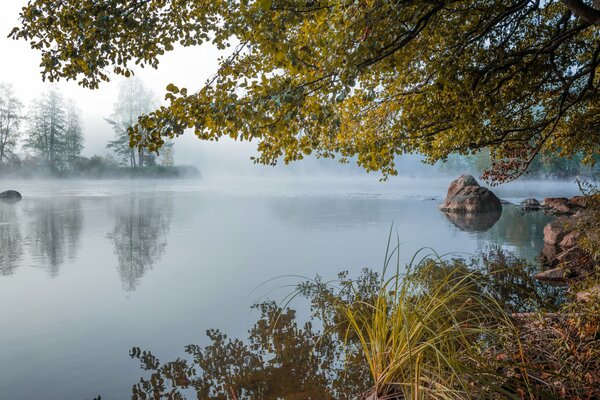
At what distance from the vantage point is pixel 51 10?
7.39m

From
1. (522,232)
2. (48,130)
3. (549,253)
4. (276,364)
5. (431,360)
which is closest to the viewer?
(431,360)

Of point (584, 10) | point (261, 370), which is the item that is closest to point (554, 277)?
point (584, 10)

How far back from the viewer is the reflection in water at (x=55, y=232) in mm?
13008

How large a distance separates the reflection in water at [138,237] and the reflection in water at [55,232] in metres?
1.48

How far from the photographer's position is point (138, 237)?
1680 cm

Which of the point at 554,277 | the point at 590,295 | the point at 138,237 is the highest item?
the point at 590,295

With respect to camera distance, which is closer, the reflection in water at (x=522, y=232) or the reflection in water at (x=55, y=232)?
the reflection in water at (x=55, y=232)

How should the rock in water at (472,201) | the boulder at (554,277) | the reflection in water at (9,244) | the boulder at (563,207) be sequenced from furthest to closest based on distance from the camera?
the rock in water at (472,201) → the boulder at (563,207) → the reflection in water at (9,244) → the boulder at (554,277)

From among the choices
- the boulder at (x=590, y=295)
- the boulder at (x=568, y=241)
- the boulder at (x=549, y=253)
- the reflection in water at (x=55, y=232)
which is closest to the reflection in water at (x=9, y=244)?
the reflection in water at (x=55, y=232)

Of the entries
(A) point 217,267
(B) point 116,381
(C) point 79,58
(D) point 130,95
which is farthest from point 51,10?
(D) point 130,95

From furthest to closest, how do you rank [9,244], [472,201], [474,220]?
[472,201]
[474,220]
[9,244]

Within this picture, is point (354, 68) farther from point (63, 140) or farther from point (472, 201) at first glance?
point (63, 140)

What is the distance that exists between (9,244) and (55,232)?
2726mm

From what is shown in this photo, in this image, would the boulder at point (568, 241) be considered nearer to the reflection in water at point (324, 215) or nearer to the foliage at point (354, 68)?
the foliage at point (354, 68)
